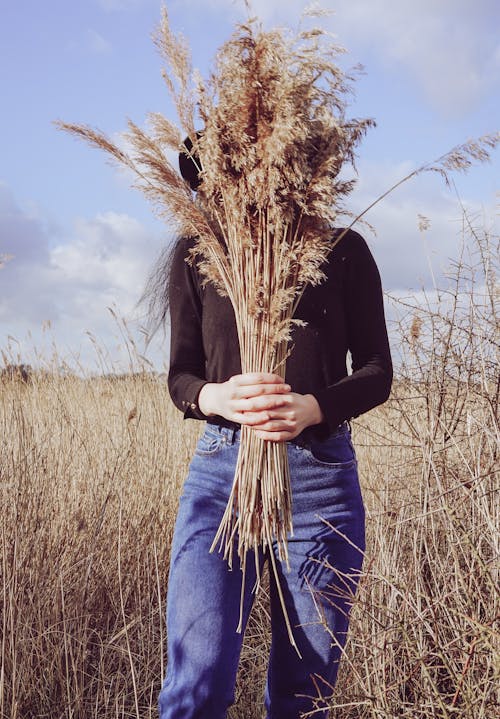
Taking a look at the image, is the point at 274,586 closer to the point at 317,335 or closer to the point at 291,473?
the point at 291,473

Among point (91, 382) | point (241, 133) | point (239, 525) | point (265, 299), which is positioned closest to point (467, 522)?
point (239, 525)

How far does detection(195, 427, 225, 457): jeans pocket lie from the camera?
1.74 metres

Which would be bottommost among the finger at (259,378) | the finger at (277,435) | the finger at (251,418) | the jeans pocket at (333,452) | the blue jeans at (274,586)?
the blue jeans at (274,586)

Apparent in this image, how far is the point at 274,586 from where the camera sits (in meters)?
1.76

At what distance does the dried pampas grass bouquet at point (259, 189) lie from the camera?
154 cm

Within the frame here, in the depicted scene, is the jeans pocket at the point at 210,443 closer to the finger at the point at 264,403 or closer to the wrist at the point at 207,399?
the wrist at the point at 207,399

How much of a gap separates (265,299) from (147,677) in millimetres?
2075

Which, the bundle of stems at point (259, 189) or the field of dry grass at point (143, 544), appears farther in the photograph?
the field of dry grass at point (143, 544)

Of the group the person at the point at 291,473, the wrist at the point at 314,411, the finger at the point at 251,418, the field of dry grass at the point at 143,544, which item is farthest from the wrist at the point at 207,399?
the field of dry grass at the point at 143,544

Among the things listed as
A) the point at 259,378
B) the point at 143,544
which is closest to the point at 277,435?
the point at 259,378

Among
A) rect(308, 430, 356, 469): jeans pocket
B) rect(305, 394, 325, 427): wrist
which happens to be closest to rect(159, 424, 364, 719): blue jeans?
rect(308, 430, 356, 469): jeans pocket

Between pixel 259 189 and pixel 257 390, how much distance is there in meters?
0.44

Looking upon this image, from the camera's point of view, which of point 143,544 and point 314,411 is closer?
point 314,411

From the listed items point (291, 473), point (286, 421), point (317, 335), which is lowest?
point (291, 473)
